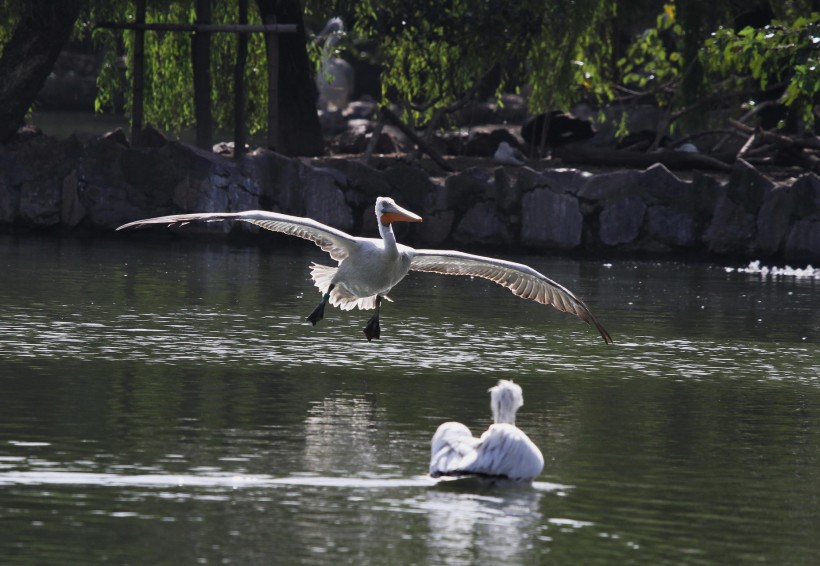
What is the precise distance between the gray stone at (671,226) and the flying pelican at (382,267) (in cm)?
853

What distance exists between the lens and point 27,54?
73.1ft

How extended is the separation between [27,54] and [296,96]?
13.8 feet

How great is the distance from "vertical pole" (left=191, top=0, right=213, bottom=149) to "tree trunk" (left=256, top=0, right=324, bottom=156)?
1.36 metres

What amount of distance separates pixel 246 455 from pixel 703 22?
55.3 feet

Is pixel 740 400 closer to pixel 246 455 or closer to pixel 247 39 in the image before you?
pixel 246 455

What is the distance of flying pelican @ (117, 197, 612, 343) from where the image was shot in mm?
11992

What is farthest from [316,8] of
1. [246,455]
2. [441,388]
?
[246,455]

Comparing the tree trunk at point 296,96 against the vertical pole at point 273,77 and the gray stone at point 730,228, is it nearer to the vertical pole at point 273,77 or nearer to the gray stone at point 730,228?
the vertical pole at point 273,77

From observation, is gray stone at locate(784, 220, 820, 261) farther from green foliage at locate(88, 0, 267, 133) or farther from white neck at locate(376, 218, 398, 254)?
white neck at locate(376, 218, 398, 254)

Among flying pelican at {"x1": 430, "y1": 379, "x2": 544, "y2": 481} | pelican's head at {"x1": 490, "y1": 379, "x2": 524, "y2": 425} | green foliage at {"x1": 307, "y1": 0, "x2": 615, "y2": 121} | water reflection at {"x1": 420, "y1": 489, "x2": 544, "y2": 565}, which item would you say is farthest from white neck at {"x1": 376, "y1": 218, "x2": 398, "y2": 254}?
green foliage at {"x1": 307, "y1": 0, "x2": 615, "y2": 121}

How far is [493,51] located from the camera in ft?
80.7

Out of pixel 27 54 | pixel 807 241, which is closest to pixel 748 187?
pixel 807 241

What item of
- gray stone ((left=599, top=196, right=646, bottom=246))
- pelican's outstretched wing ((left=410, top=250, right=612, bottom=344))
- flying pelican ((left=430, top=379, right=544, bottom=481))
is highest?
gray stone ((left=599, top=196, right=646, bottom=246))

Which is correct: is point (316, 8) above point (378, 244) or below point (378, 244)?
above
